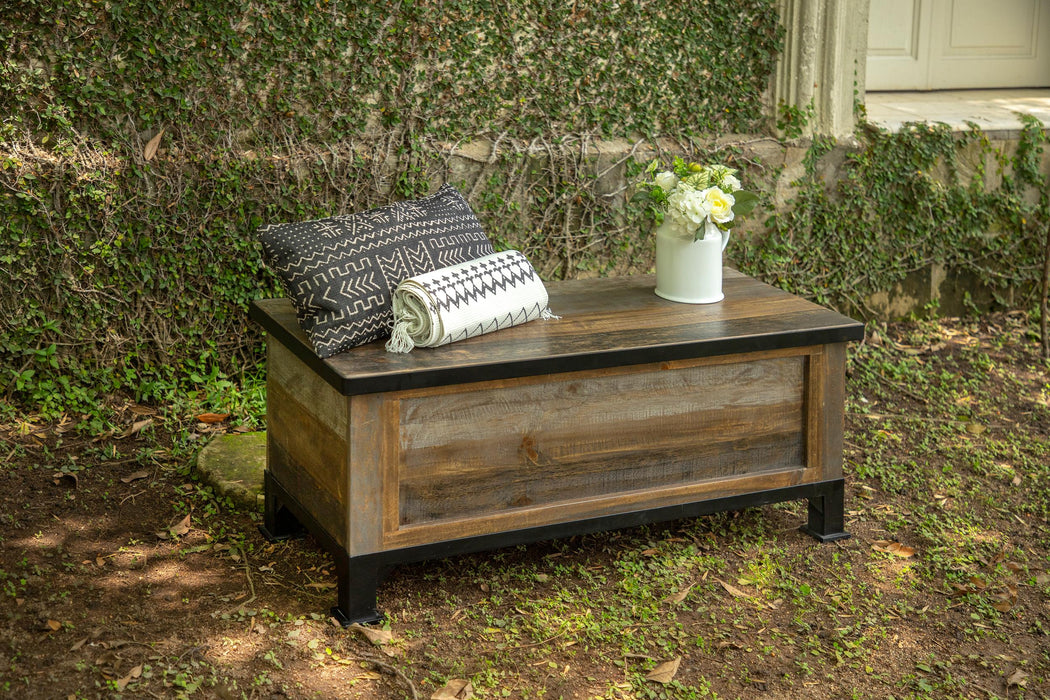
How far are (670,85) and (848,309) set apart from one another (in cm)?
148

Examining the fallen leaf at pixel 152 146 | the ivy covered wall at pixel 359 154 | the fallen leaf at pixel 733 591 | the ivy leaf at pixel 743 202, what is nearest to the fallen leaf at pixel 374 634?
the fallen leaf at pixel 733 591

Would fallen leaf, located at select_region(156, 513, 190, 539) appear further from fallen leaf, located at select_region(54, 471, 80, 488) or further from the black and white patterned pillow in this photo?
the black and white patterned pillow

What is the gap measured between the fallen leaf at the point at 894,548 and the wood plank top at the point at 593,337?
70 centimetres

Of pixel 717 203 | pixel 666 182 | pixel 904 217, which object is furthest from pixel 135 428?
pixel 904 217

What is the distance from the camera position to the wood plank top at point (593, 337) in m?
3.03

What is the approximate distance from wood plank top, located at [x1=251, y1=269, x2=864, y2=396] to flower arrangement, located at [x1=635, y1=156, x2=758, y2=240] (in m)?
0.26

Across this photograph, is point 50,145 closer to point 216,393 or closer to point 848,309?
point 216,393

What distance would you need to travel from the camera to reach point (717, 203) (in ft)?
11.7

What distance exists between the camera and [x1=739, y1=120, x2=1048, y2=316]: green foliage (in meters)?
5.57

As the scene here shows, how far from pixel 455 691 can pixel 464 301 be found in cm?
101

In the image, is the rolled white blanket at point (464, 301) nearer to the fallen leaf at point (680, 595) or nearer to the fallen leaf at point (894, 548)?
the fallen leaf at point (680, 595)

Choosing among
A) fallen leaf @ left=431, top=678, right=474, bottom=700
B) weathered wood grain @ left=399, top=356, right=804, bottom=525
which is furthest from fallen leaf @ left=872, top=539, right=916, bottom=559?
fallen leaf @ left=431, top=678, right=474, bottom=700

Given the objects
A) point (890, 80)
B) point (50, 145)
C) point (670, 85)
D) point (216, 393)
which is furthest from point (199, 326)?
point (890, 80)

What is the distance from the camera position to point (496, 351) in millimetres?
3166
